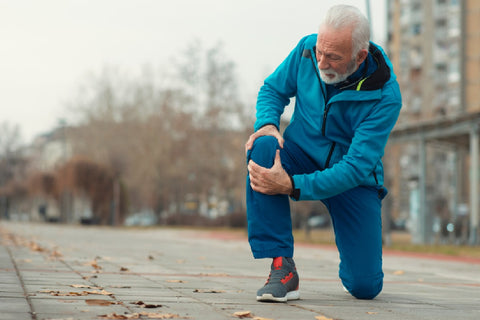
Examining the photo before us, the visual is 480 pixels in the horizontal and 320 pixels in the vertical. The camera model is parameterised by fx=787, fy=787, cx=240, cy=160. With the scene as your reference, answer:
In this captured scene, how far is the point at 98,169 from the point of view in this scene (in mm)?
57688

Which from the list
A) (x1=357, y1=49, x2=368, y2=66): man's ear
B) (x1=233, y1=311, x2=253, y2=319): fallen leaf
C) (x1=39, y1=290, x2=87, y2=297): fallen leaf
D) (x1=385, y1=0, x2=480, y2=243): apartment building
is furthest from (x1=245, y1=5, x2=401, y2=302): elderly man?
(x1=385, y1=0, x2=480, y2=243): apartment building

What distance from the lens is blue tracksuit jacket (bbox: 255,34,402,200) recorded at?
4516mm

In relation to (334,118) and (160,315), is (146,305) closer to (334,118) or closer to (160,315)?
(160,315)

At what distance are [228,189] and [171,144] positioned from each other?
555cm

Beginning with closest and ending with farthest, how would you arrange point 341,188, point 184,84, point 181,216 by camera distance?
1. point 341,188
2. point 181,216
3. point 184,84

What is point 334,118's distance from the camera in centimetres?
473

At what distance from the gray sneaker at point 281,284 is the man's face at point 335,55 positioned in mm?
1118

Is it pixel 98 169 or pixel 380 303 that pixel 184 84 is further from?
pixel 380 303

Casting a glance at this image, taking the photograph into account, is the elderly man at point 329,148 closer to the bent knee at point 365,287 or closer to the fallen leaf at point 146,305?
the bent knee at point 365,287

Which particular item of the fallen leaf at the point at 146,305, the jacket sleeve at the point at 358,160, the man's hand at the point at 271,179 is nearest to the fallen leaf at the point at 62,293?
the fallen leaf at the point at 146,305

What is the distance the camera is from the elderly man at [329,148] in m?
4.48

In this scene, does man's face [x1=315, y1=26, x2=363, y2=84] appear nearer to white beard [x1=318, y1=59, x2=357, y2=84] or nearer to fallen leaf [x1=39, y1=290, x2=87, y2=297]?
white beard [x1=318, y1=59, x2=357, y2=84]

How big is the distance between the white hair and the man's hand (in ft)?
2.54

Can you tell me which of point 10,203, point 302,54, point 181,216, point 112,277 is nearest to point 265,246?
point 302,54
